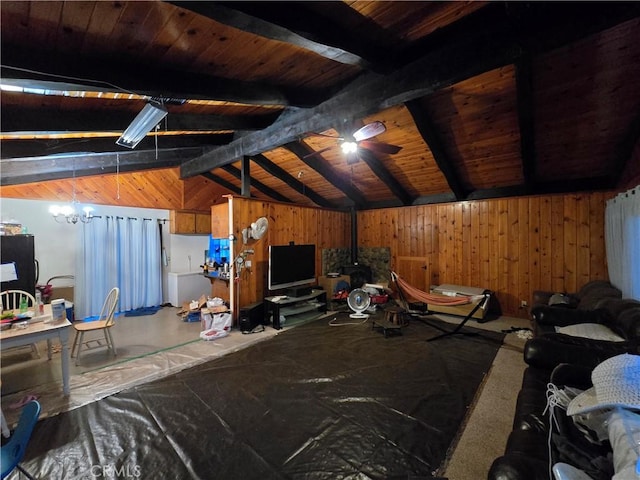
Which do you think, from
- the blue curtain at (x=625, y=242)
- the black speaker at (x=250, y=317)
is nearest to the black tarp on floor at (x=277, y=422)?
the black speaker at (x=250, y=317)

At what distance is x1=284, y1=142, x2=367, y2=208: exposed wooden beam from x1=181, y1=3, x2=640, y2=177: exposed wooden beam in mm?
945

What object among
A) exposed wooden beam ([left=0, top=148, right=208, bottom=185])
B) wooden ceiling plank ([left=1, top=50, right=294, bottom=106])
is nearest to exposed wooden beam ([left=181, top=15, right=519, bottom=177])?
wooden ceiling plank ([left=1, top=50, right=294, bottom=106])

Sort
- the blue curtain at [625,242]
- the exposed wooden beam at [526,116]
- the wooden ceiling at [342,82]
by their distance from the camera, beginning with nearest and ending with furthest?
1. the wooden ceiling at [342,82]
2. the exposed wooden beam at [526,116]
3. the blue curtain at [625,242]

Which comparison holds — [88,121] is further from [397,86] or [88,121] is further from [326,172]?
[326,172]

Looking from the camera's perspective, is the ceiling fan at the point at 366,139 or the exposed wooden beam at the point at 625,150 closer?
the ceiling fan at the point at 366,139

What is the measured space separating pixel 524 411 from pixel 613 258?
3.35m

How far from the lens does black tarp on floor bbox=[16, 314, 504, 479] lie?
1.64m

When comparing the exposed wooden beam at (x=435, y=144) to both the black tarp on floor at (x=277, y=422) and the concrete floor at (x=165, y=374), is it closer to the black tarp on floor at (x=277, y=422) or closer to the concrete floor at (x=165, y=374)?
the concrete floor at (x=165, y=374)

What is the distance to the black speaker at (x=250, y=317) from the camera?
4004 mm

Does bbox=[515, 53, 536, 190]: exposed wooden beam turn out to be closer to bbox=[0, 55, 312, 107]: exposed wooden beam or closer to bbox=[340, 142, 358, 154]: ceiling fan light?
bbox=[340, 142, 358, 154]: ceiling fan light

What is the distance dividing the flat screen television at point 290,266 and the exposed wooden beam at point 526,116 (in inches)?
147

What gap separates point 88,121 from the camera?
8.86ft

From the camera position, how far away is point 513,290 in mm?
4727

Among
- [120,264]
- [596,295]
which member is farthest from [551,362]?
[120,264]
